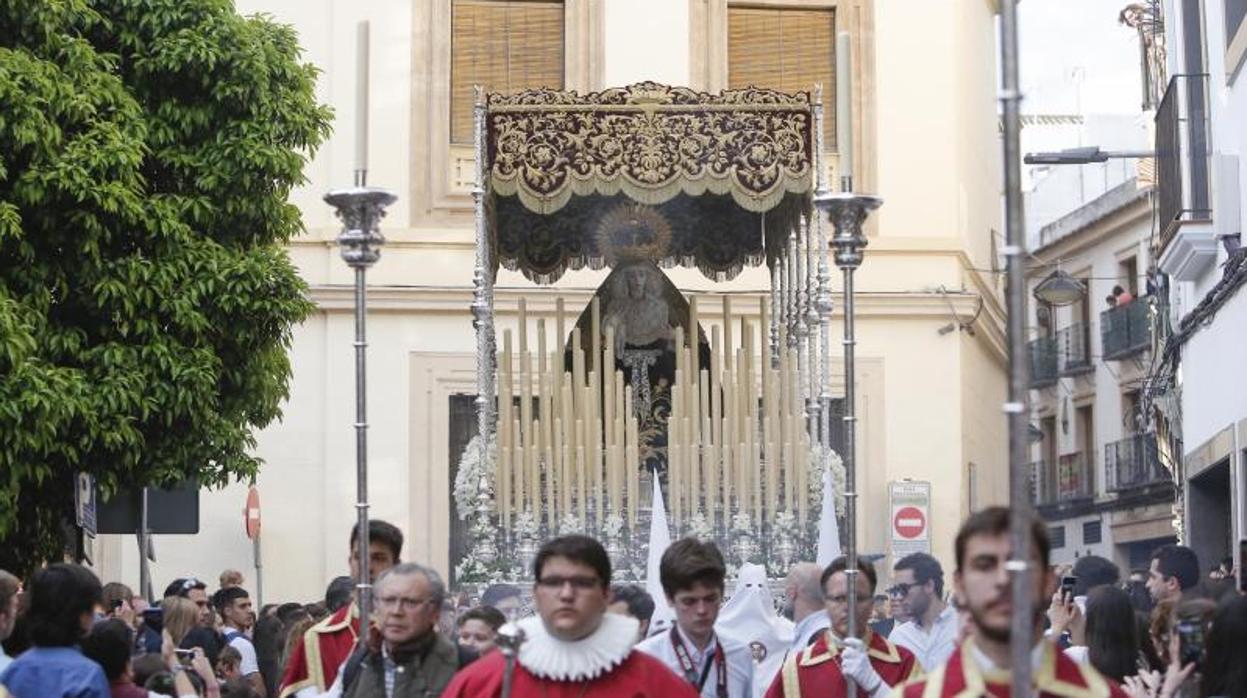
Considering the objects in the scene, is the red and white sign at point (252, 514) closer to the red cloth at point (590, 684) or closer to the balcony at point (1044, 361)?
the red cloth at point (590, 684)

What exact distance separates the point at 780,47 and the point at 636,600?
1515cm

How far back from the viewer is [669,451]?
537 inches

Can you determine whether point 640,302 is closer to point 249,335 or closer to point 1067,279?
point 249,335

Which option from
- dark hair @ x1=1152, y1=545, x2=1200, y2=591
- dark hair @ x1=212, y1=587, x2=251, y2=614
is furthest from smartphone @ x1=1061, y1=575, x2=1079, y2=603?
dark hair @ x1=212, y1=587, x2=251, y2=614

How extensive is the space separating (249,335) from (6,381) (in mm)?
1956

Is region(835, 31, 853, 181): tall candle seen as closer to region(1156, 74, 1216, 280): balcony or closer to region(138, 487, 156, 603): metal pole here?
region(138, 487, 156, 603): metal pole

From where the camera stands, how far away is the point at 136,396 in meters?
16.4

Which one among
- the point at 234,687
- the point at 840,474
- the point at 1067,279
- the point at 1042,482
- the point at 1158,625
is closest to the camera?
the point at 1158,625

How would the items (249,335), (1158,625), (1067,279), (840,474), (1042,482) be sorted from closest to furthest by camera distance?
(1158,625), (840,474), (249,335), (1067,279), (1042,482)

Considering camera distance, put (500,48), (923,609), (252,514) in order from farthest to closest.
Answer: (500,48), (252,514), (923,609)

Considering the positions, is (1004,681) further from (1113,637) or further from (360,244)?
(360,244)

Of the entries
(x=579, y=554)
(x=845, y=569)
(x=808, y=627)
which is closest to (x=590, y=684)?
(x=579, y=554)

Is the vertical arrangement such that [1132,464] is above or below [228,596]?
above

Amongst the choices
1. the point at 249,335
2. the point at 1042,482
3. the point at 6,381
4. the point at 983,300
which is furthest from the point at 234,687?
the point at 1042,482
